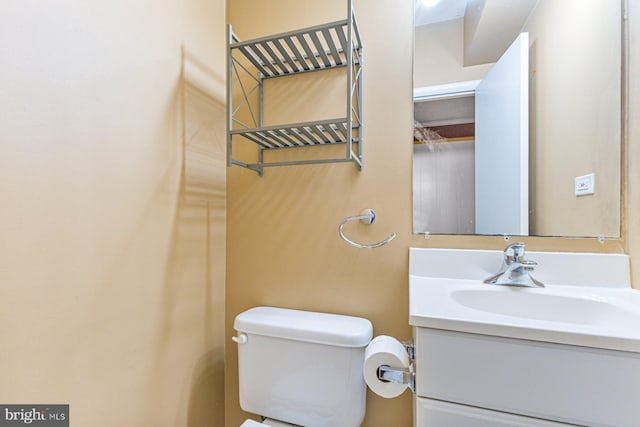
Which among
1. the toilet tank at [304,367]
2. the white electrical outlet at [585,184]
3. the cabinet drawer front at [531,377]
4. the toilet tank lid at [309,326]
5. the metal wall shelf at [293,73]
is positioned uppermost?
the metal wall shelf at [293,73]

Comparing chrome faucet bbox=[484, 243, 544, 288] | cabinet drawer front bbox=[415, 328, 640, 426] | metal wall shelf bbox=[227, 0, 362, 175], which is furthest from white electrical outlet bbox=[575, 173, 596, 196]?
metal wall shelf bbox=[227, 0, 362, 175]

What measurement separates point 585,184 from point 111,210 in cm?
136

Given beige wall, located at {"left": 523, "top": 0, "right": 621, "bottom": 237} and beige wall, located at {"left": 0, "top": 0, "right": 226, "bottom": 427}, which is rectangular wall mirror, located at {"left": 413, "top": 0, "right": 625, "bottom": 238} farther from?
beige wall, located at {"left": 0, "top": 0, "right": 226, "bottom": 427}

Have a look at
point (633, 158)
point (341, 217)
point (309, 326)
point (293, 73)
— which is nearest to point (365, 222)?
point (341, 217)

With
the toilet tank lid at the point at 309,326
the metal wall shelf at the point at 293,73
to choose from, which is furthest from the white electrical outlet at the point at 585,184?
the toilet tank lid at the point at 309,326

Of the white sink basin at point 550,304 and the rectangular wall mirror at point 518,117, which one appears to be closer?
the white sink basin at point 550,304

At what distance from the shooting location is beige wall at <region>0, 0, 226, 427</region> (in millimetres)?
557

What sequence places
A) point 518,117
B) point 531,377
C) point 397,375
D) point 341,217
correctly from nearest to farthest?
point 531,377 < point 397,375 < point 518,117 < point 341,217

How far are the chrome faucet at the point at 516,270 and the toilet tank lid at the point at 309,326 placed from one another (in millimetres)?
433

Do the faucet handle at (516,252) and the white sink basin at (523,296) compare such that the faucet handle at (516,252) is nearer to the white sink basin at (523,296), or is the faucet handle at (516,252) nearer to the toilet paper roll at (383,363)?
the white sink basin at (523,296)

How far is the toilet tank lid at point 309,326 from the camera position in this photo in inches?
32.7

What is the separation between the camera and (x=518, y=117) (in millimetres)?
896

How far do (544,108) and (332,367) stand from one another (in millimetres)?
1052

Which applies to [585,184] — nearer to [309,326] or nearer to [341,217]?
[341,217]
